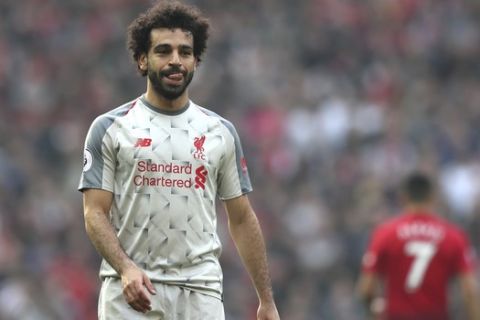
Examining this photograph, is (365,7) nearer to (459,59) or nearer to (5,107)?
(459,59)

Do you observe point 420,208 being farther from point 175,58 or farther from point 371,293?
point 175,58

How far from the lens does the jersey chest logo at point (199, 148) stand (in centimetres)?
760

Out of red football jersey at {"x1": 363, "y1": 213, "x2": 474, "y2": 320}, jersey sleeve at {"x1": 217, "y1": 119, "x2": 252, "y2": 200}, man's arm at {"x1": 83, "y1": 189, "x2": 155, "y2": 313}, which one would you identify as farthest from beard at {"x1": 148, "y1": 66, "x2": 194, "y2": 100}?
red football jersey at {"x1": 363, "y1": 213, "x2": 474, "y2": 320}

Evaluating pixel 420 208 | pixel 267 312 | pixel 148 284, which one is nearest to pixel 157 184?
pixel 148 284

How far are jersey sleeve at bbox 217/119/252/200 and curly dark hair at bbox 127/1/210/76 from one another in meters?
0.43

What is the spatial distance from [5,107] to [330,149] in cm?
437

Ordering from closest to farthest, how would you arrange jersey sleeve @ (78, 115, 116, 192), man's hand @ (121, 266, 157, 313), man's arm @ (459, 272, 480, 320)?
man's hand @ (121, 266, 157, 313) → jersey sleeve @ (78, 115, 116, 192) → man's arm @ (459, 272, 480, 320)

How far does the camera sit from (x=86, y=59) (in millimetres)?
21781

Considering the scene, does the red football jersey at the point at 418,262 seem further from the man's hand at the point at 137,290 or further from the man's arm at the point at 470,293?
the man's hand at the point at 137,290

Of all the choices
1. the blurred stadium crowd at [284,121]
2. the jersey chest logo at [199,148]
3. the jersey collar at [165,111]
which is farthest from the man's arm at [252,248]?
the blurred stadium crowd at [284,121]

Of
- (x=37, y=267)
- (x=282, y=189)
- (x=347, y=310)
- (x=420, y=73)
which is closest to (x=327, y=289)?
(x=347, y=310)

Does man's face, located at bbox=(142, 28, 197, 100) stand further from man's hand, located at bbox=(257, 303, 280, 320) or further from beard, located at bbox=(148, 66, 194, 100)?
man's hand, located at bbox=(257, 303, 280, 320)

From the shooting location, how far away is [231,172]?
7793mm

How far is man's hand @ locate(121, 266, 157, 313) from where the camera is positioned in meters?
7.17
